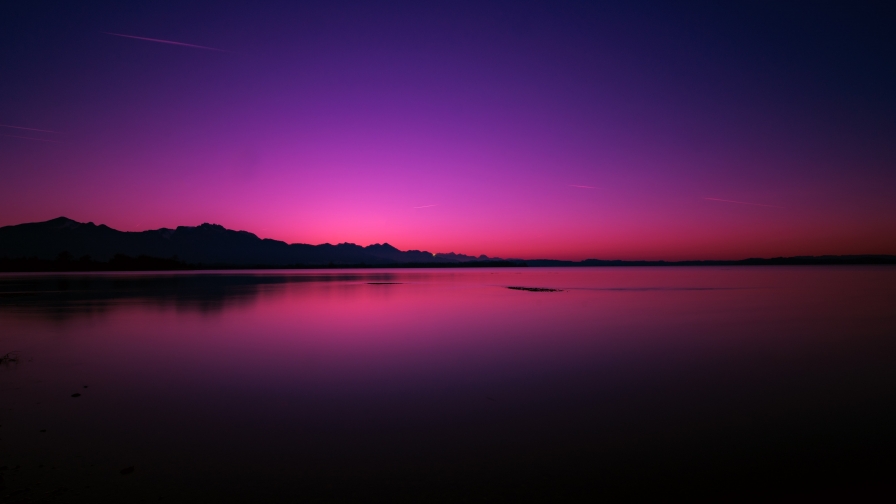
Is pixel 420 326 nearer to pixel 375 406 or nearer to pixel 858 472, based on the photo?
pixel 375 406

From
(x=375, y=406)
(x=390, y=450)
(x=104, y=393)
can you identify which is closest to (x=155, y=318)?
(x=104, y=393)

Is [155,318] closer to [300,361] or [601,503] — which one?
[300,361]

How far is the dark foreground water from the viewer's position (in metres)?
6.45

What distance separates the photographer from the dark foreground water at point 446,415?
6.45m

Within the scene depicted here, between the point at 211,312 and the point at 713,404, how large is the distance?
89.5ft

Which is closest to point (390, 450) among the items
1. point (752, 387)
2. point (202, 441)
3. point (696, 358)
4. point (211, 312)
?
point (202, 441)

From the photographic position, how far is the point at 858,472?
22.3 ft

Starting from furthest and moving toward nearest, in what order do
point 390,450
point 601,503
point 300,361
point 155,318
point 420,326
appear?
1. point 155,318
2. point 420,326
3. point 300,361
4. point 390,450
5. point 601,503

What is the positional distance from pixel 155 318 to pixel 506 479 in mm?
25125

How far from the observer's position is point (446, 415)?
9.50m

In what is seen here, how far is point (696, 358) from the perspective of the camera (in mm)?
15055

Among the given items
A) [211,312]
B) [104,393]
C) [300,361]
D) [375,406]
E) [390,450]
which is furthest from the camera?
[211,312]

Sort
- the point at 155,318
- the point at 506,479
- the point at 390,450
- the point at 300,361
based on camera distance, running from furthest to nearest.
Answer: the point at 155,318 → the point at 300,361 → the point at 390,450 → the point at 506,479

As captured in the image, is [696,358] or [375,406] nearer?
[375,406]
